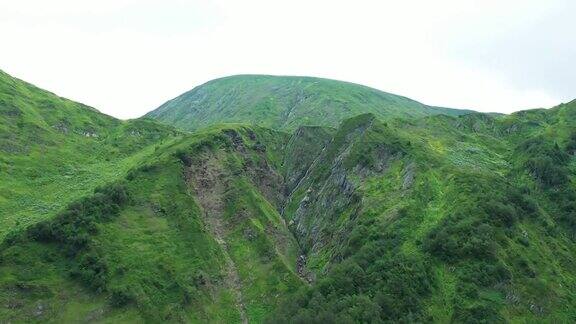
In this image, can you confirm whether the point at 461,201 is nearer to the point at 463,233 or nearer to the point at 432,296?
the point at 463,233

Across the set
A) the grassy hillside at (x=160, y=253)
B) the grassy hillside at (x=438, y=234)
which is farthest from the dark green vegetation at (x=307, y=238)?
the grassy hillside at (x=438, y=234)

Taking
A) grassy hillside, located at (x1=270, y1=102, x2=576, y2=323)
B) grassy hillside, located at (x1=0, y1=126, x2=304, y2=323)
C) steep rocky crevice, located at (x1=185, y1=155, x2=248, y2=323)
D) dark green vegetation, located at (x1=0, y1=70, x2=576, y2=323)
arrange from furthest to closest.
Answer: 1. steep rocky crevice, located at (x1=185, y1=155, x2=248, y2=323)
2. grassy hillside, located at (x1=0, y1=126, x2=304, y2=323)
3. dark green vegetation, located at (x1=0, y1=70, x2=576, y2=323)
4. grassy hillside, located at (x1=270, y1=102, x2=576, y2=323)

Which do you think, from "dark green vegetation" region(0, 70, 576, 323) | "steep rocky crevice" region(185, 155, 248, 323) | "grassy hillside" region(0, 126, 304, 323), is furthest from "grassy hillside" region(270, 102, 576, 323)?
"steep rocky crevice" region(185, 155, 248, 323)

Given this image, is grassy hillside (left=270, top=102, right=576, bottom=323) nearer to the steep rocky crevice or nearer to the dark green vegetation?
the dark green vegetation

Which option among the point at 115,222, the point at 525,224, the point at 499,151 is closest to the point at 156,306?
the point at 115,222

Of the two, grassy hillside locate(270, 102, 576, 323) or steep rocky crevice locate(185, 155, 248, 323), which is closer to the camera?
grassy hillside locate(270, 102, 576, 323)

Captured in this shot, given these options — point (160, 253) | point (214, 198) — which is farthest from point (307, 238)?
point (160, 253)

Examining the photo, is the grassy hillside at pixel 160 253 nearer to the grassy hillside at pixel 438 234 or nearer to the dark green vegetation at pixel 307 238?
the dark green vegetation at pixel 307 238

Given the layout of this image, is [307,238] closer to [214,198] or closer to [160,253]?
[214,198]
